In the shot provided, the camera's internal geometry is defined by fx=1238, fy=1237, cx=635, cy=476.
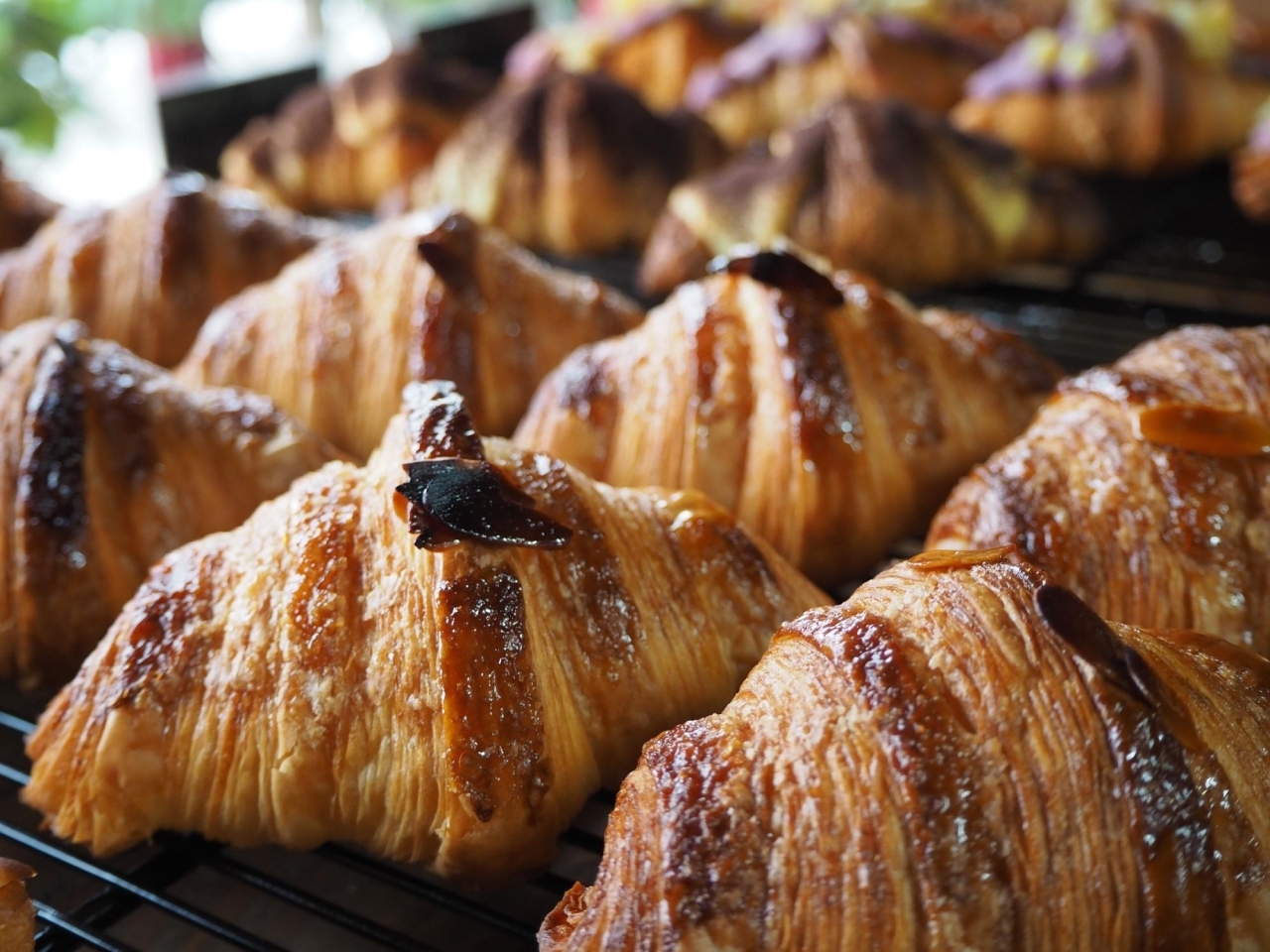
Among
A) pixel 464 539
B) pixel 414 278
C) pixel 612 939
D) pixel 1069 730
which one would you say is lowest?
pixel 612 939

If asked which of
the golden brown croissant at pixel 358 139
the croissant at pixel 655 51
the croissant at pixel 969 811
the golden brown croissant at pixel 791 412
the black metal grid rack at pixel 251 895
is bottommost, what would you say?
the black metal grid rack at pixel 251 895

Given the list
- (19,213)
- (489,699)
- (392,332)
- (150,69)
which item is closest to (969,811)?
(489,699)

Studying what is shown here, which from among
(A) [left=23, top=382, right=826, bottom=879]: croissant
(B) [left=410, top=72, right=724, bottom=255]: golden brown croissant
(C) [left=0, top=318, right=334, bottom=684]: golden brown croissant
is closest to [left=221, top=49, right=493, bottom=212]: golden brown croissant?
(B) [left=410, top=72, right=724, bottom=255]: golden brown croissant

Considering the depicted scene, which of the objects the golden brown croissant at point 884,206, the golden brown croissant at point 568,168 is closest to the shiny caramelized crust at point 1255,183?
the golden brown croissant at point 884,206

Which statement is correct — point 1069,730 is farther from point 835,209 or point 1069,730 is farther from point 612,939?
point 835,209

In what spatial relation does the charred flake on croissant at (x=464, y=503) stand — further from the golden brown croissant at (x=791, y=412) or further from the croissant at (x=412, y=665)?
Result: the golden brown croissant at (x=791, y=412)

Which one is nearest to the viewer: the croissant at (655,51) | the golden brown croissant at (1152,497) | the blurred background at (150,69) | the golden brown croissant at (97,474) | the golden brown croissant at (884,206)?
the golden brown croissant at (1152,497)

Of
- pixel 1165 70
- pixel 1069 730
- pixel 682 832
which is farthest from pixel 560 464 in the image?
pixel 1165 70

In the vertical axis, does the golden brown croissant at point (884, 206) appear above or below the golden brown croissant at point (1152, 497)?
above
